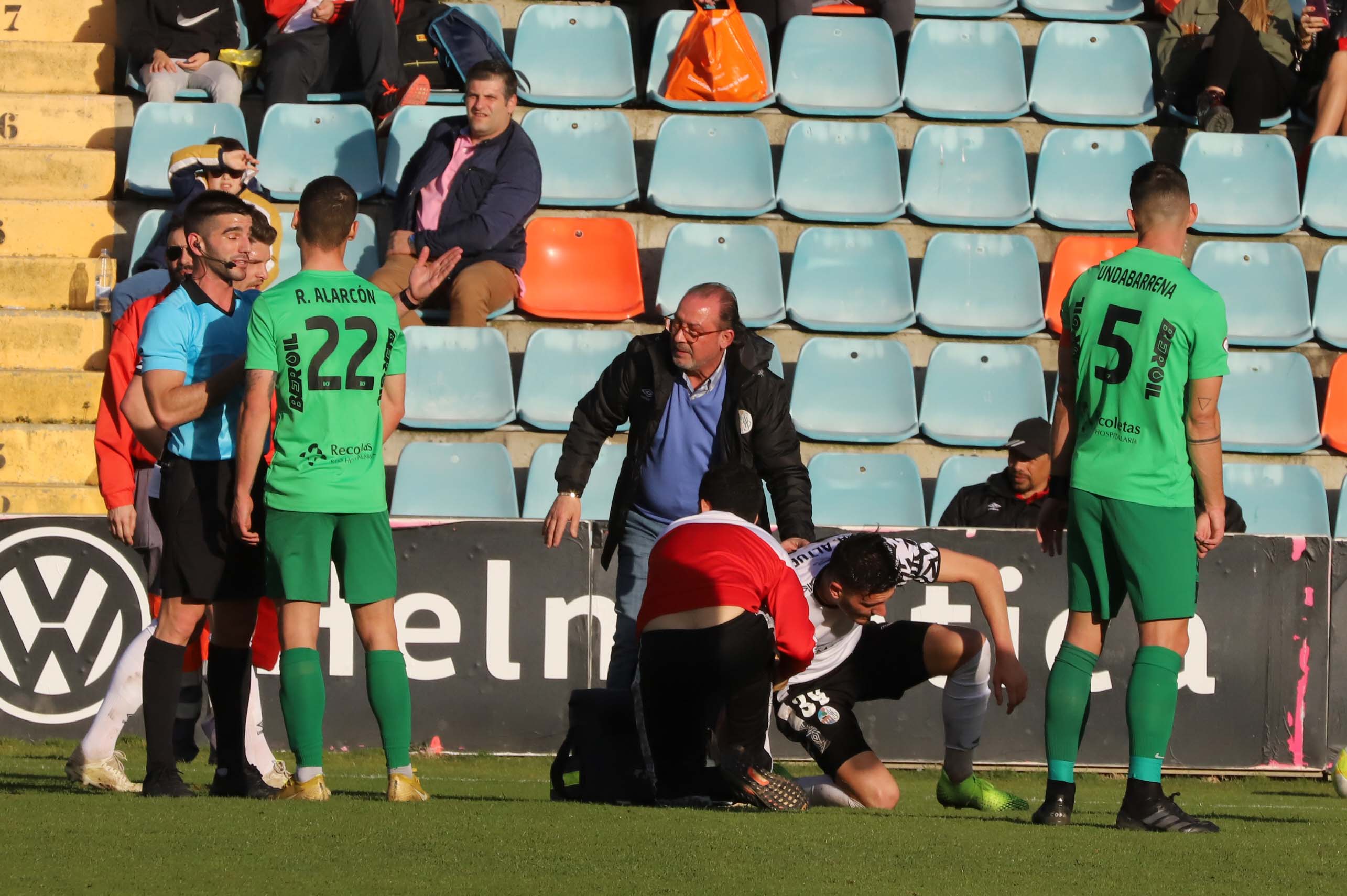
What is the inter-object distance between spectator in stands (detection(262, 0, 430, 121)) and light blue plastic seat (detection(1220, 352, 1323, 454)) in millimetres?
5007

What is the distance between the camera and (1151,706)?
488cm

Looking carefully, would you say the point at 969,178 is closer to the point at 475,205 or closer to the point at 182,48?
the point at 475,205

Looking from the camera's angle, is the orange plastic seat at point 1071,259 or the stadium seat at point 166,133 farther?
the stadium seat at point 166,133

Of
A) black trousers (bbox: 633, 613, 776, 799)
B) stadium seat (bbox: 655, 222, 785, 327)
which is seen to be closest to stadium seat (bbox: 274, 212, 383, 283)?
stadium seat (bbox: 655, 222, 785, 327)

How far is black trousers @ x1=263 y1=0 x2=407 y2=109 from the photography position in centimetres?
1022

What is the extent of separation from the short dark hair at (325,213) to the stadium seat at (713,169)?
500 centimetres

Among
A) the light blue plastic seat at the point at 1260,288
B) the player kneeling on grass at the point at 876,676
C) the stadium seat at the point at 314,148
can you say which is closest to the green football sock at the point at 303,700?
the player kneeling on grass at the point at 876,676

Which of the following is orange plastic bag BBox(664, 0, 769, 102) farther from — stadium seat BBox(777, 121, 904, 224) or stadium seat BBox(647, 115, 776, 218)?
stadium seat BBox(777, 121, 904, 224)

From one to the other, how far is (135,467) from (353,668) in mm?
1729

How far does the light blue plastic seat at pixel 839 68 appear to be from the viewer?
1037 centimetres

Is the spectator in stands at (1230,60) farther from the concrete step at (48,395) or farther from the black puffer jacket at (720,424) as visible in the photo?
the concrete step at (48,395)

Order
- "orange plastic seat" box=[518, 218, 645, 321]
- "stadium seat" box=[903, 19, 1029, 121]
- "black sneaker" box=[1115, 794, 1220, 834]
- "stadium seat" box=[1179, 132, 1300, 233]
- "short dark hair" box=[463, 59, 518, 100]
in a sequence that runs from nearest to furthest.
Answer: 1. "black sneaker" box=[1115, 794, 1220, 834]
2. "short dark hair" box=[463, 59, 518, 100]
3. "orange plastic seat" box=[518, 218, 645, 321]
4. "stadium seat" box=[1179, 132, 1300, 233]
5. "stadium seat" box=[903, 19, 1029, 121]

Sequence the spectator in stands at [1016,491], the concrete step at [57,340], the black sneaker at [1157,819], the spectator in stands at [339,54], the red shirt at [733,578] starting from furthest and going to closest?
the spectator in stands at [339,54]
the concrete step at [57,340]
the spectator in stands at [1016,491]
the red shirt at [733,578]
the black sneaker at [1157,819]

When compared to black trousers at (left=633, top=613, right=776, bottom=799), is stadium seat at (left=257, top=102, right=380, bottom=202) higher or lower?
higher
